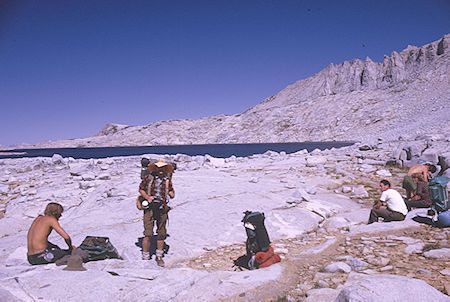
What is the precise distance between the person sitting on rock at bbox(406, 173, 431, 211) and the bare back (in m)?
10.1

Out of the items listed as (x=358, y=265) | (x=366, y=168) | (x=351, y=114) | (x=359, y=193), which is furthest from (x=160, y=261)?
(x=351, y=114)

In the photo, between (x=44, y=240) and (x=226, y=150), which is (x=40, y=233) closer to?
(x=44, y=240)

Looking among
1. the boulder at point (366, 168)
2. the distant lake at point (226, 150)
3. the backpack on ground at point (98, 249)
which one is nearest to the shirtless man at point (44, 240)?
the backpack on ground at point (98, 249)

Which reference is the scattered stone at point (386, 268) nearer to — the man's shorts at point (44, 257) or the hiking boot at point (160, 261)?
the hiking boot at point (160, 261)

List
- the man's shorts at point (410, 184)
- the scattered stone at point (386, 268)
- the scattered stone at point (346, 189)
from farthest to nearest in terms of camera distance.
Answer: the scattered stone at point (346, 189), the man's shorts at point (410, 184), the scattered stone at point (386, 268)

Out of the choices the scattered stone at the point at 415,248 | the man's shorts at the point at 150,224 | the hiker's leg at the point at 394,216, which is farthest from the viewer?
the hiker's leg at the point at 394,216

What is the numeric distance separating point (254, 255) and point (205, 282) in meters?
1.62

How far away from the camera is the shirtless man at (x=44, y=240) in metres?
5.51

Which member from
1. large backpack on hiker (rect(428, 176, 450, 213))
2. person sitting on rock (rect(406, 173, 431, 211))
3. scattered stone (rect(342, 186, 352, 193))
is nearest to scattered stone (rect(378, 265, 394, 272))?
large backpack on hiker (rect(428, 176, 450, 213))

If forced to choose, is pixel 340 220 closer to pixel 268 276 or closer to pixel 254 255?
pixel 254 255

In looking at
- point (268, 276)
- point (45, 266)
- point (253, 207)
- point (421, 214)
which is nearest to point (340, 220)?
point (421, 214)

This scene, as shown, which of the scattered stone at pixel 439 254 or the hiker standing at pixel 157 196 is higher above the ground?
the hiker standing at pixel 157 196

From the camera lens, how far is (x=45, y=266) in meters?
5.20

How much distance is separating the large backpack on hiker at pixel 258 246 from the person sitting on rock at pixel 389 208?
3.94m
